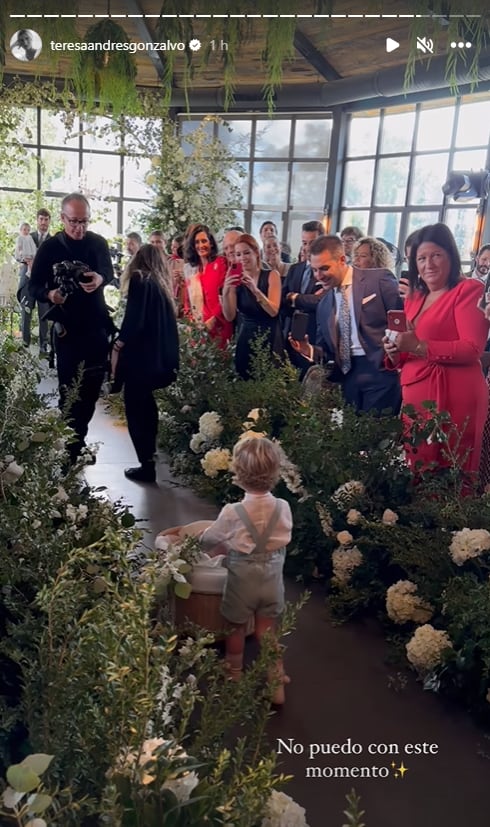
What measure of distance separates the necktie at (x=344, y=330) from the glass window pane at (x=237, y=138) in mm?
1501

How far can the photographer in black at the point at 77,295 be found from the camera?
361 cm

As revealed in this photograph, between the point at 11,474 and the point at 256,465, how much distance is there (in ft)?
2.18

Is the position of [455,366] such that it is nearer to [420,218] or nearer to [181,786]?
[181,786]

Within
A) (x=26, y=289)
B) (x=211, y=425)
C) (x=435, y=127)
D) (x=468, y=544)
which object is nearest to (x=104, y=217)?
(x=26, y=289)

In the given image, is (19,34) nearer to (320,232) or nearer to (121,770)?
(121,770)

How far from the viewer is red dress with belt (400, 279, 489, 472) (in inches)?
110

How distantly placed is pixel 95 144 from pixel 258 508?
7.55 m

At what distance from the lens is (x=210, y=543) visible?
203cm

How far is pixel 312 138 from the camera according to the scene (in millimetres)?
4535

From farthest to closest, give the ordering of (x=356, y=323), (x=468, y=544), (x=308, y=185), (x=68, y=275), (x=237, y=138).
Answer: (x=308, y=185) < (x=237, y=138) < (x=68, y=275) < (x=356, y=323) < (x=468, y=544)

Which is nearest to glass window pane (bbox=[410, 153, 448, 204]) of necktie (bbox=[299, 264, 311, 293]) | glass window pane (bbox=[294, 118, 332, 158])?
glass window pane (bbox=[294, 118, 332, 158])

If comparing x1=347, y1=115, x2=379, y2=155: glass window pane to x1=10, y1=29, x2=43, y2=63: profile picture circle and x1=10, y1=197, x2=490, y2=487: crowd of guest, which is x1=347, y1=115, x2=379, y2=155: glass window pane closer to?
x1=10, y1=197, x2=490, y2=487: crowd of guest

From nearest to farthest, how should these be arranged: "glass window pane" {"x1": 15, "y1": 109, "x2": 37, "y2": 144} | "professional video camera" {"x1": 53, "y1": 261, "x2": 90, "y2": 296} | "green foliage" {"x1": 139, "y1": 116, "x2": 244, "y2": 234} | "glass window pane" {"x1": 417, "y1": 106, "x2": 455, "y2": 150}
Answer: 1. "professional video camera" {"x1": 53, "y1": 261, "x2": 90, "y2": 296}
2. "green foliage" {"x1": 139, "y1": 116, "x2": 244, "y2": 234}
3. "glass window pane" {"x1": 417, "y1": 106, "x2": 455, "y2": 150}
4. "glass window pane" {"x1": 15, "y1": 109, "x2": 37, "y2": 144}

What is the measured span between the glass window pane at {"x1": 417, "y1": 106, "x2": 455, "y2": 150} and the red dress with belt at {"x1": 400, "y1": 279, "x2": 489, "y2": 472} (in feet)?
13.9
